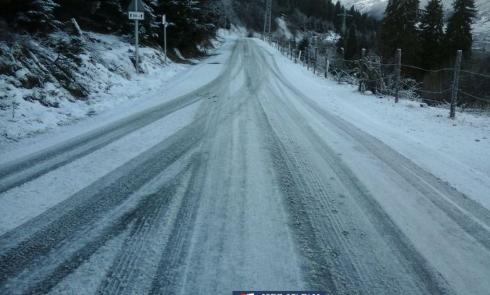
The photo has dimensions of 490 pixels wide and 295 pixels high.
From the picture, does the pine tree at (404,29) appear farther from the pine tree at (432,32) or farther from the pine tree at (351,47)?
the pine tree at (351,47)

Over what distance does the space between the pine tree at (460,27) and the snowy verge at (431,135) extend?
3352cm

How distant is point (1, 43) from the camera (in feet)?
23.4

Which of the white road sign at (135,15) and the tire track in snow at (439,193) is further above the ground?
the white road sign at (135,15)

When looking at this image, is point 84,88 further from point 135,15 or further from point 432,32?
point 432,32

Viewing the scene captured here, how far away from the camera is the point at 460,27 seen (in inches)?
1480

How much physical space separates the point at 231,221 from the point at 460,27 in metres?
44.5

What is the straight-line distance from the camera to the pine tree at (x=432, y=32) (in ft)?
124

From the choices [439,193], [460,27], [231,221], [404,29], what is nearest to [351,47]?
[460,27]

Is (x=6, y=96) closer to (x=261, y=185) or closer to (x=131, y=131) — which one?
(x=131, y=131)

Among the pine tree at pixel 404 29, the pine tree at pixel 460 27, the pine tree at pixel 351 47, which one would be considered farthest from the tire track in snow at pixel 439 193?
the pine tree at pixel 351 47

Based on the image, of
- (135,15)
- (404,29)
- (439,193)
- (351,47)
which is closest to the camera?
(439,193)

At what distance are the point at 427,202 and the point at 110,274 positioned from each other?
3067 millimetres

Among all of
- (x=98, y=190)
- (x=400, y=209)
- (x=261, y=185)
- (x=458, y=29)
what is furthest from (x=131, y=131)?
(x=458, y=29)

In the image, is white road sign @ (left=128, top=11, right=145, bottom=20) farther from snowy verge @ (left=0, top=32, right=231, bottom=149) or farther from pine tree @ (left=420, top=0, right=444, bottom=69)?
pine tree @ (left=420, top=0, right=444, bottom=69)
